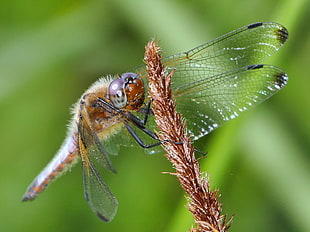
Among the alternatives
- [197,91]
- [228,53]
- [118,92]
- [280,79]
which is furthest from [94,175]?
[280,79]

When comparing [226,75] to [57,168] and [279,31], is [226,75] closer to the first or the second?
[279,31]

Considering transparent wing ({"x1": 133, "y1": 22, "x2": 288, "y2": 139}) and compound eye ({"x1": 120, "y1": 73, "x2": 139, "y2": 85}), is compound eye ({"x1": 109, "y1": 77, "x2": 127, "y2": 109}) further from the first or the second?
transparent wing ({"x1": 133, "y1": 22, "x2": 288, "y2": 139})

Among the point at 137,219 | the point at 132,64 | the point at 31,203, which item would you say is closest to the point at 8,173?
the point at 31,203

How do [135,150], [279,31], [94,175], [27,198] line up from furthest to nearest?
[135,150]
[27,198]
[94,175]
[279,31]

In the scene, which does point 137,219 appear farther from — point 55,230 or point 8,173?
point 8,173

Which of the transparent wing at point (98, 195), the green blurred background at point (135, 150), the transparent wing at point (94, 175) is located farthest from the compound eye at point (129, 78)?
the green blurred background at point (135, 150)

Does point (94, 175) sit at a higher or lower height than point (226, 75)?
lower
